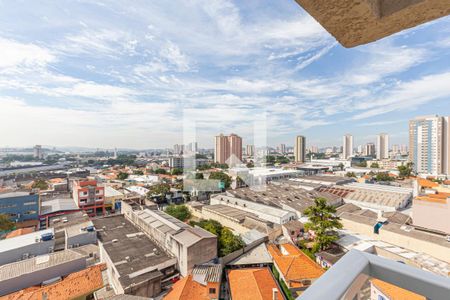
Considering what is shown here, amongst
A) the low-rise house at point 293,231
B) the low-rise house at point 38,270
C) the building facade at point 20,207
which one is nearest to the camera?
the low-rise house at point 38,270

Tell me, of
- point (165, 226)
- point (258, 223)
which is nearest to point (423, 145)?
point (258, 223)

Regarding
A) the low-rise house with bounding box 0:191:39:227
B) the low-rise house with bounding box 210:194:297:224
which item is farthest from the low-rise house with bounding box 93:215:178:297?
the low-rise house with bounding box 0:191:39:227

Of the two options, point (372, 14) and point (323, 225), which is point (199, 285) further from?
point (372, 14)

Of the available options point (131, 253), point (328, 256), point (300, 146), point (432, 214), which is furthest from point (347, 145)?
point (131, 253)

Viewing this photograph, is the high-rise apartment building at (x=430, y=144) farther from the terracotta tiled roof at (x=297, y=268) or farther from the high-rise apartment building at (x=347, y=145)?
the terracotta tiled roof at (x=297, y=268)

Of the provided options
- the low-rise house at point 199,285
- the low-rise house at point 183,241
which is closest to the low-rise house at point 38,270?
the low-rise house at point 183,241

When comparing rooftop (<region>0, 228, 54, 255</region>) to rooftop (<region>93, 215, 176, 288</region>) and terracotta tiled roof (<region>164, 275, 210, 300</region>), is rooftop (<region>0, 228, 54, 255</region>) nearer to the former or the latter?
rooftop (<region>93, 215, 176, 288</region>)
